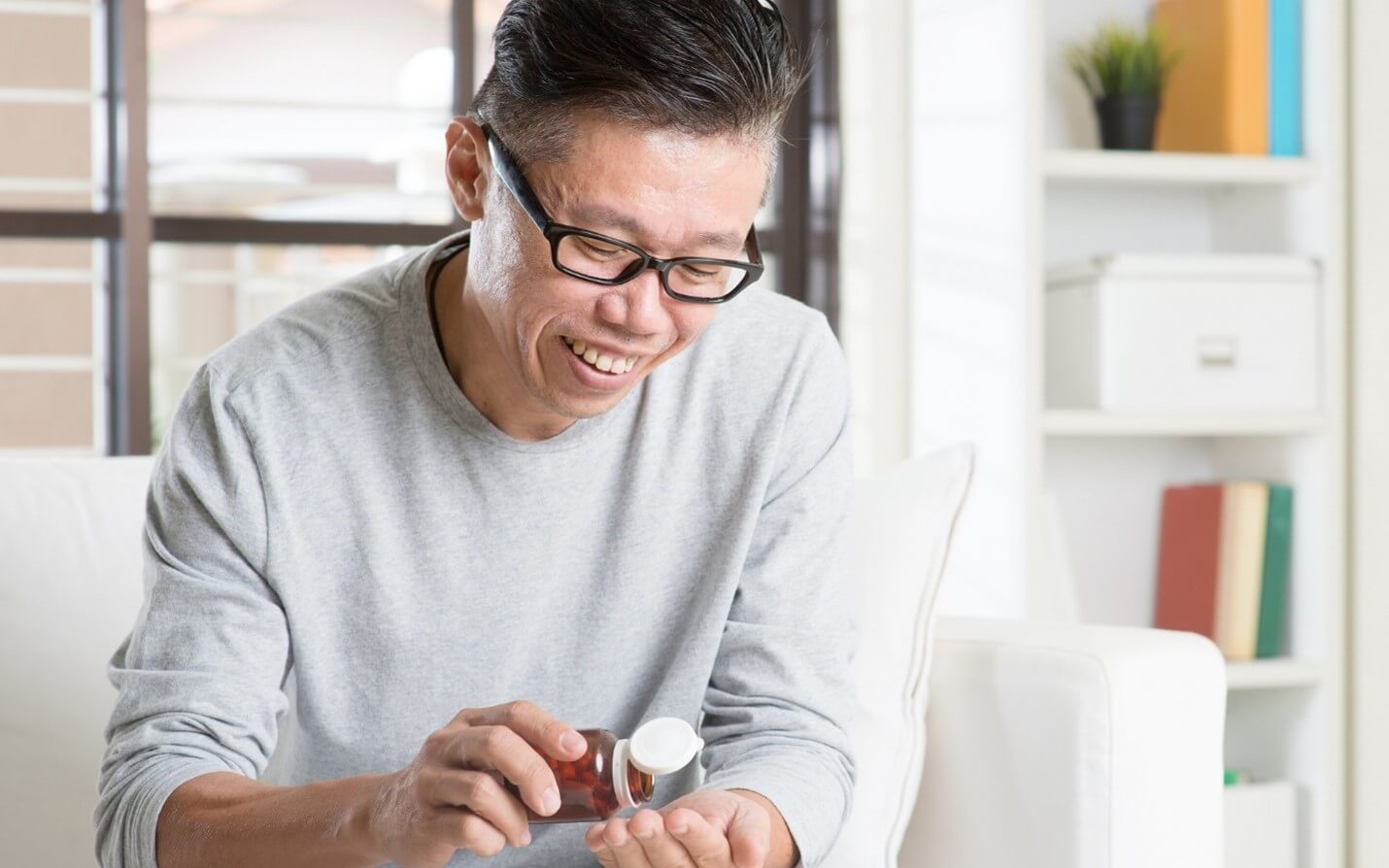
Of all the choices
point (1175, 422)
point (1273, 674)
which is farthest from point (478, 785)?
point (1273, 674)

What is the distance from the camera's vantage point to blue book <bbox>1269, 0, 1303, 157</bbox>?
2416 millimetres

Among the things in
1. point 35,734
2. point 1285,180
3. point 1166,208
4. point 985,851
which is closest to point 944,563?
point 985,851

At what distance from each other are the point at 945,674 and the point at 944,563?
0.11 m

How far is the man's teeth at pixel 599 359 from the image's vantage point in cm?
116

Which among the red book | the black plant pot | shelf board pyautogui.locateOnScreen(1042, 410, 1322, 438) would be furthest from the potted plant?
the red book

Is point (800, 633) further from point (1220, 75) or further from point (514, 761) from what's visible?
point (1220, 75)

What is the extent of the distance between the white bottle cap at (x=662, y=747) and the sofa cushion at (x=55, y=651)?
2.59 feet

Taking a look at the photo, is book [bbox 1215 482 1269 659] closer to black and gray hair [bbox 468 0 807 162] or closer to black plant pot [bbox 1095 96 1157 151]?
black plant pot [bbox 1095 96 1157 151]

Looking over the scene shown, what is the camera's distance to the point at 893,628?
147 centimetres

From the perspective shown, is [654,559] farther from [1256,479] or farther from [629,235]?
[1256,479]

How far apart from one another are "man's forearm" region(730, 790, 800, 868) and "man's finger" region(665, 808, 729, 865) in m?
0.10

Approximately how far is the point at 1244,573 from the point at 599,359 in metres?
1.62

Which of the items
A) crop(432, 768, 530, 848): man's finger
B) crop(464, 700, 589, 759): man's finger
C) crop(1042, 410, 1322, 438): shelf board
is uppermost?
crop(1042, 410, 1322, 438): shelf board

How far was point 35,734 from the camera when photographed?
1.50m
